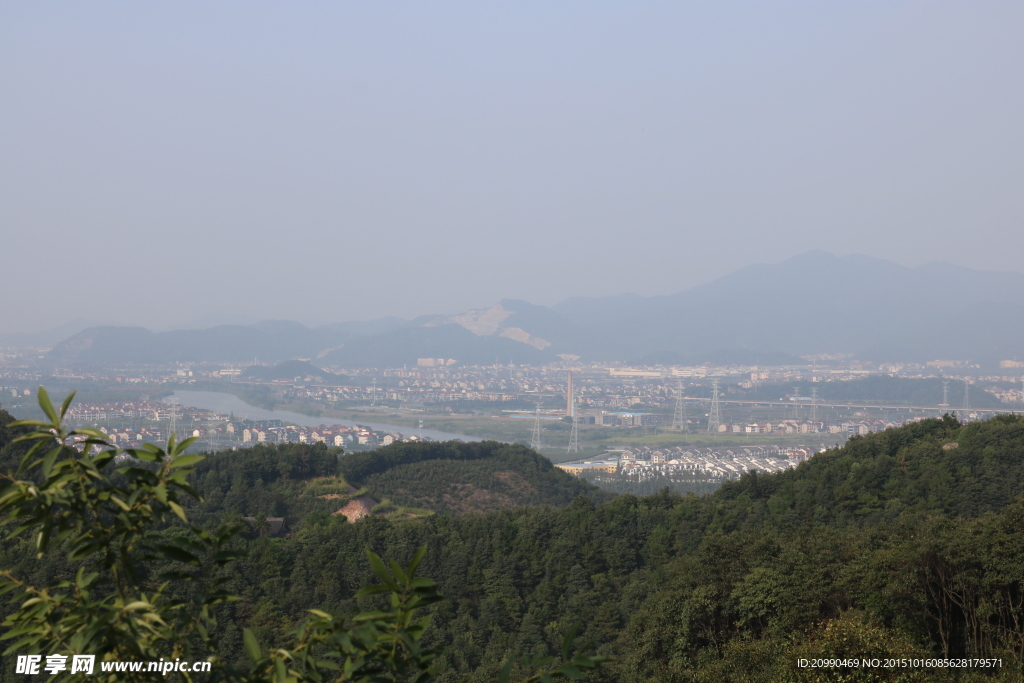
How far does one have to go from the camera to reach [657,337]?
171375 millimetres

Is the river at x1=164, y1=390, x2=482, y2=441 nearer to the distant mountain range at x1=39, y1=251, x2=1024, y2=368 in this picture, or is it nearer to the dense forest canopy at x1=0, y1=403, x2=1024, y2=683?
the dense forest canopy at x1=0, y1=403, x2=1024, y2=683

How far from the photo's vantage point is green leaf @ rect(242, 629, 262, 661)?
1716mm

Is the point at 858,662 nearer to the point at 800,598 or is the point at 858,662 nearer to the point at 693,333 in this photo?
the point at 800,598

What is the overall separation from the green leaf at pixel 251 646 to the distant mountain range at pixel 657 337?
337 feet

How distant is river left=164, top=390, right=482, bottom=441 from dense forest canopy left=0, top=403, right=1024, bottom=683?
2878 centimetres

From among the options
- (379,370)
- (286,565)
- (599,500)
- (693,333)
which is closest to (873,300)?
(693,333)

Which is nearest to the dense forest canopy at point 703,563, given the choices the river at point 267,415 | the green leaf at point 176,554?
the green leaf at point 176,554

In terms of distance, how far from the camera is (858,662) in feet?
18.8

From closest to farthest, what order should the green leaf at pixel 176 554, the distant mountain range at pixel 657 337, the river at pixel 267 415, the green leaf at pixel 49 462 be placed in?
1. the green leaf at pixel 49 462
2. the green leaf at pixel 176 554
3. the river at pixel 267 415
4. the distant mountain range at pixel 657 337

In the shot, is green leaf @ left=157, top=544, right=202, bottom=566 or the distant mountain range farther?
the distant mountain range

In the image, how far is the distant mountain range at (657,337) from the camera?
124500 mm

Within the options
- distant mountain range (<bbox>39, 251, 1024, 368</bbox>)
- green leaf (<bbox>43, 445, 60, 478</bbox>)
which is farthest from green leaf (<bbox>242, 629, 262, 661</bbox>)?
distant mountain range (<bbox>39, 251, 1024, 368</bbox>)

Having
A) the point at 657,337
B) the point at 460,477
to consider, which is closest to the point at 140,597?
the point at 460,477

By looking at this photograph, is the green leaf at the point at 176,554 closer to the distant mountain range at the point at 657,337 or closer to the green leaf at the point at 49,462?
the green leaf at the point at 49,462
